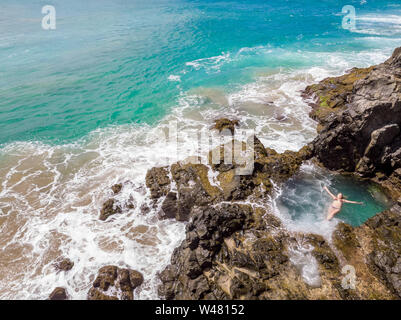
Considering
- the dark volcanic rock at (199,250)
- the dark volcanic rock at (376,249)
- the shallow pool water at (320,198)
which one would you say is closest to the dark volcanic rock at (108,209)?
the dark volcanic rock at (199,250)

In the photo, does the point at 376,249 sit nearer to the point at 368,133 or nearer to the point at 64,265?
the point at 368,133

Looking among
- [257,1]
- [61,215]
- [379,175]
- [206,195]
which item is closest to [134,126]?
[61,215]

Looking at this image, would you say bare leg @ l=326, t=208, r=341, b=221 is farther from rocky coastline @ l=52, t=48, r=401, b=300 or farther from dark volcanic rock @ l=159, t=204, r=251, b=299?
dark volcanic rock @ l=159, t=204, r=251, b=299

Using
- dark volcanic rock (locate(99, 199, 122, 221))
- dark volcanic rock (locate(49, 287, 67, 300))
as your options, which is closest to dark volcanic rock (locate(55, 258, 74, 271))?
dark volcanic rock (locate(49, 287, 67, 300))

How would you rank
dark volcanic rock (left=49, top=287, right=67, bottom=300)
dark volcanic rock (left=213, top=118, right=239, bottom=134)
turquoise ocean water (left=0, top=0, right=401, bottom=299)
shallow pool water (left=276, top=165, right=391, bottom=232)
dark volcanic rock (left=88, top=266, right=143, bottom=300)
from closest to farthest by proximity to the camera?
dark volcanic rock (left=88, top=266, right=143, bottom=300) → dark volcanic rock (left=49, top=287, right=67, bottom=300) → shallow pool water (left=276, top=165, right=391, bottom=232) → turquoise ocean water (left=0, top=0, right=401, bottom=299) → dark volcanic rock (left=213, top=118, right=239, bottom=134)

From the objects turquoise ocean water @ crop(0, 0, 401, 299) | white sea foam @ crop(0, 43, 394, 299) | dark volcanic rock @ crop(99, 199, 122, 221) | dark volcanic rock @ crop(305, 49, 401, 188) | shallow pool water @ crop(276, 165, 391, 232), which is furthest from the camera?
dark volcanic rock @ crop(99, 199, 122, 221)

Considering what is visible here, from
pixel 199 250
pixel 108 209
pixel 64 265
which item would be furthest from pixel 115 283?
pixel 108 209
